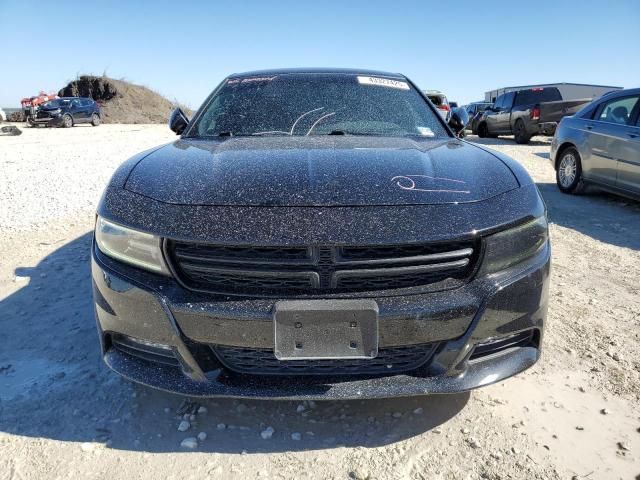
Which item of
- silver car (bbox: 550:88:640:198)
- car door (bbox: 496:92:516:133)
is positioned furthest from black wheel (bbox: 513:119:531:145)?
silver car (bbox: 550:88:640:198)

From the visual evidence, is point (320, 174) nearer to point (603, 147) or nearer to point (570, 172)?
point (603, 147)

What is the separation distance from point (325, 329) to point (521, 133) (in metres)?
14.9

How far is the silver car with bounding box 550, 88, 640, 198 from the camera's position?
5.95 meters

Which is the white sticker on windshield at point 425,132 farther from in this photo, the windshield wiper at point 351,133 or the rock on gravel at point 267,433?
the rock on gravel at point 267,433

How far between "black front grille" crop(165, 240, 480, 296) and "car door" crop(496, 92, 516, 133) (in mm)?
15856

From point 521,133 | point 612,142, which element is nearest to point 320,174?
point 612,142

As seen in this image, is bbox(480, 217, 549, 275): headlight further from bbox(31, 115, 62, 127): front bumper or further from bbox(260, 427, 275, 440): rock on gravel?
bbox(31, 115, 62, 127): front bumper

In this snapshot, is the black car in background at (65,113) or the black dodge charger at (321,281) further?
the black car in background at (65,113)

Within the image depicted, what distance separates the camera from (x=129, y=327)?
6.15 ft

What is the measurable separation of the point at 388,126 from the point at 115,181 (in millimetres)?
1601

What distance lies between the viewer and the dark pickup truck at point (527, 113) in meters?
13.6

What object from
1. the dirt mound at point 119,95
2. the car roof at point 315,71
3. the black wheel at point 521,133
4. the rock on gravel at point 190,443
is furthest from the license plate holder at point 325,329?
the dirt mound at point 119,95

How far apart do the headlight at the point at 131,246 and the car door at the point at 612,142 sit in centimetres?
591

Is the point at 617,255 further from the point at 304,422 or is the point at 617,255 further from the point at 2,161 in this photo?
the point at 2,161
